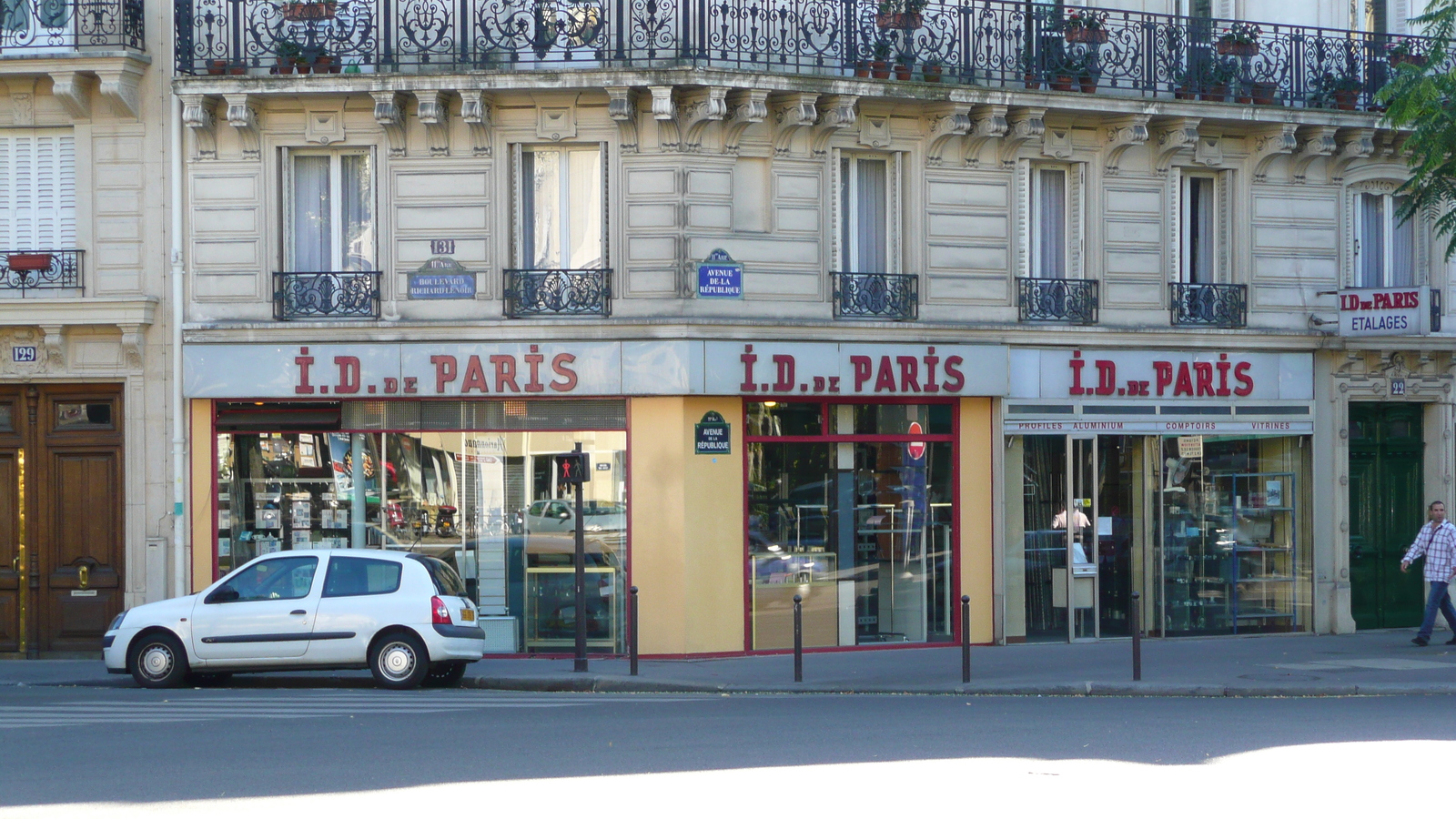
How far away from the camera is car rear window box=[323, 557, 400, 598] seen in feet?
49.5

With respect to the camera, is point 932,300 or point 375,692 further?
point 932,300

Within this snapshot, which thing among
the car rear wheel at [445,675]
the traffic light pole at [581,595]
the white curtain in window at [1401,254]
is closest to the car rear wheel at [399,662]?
the car rear wheel at [445,675]

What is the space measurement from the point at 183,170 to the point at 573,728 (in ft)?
31.4

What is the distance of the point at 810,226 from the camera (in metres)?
18.0

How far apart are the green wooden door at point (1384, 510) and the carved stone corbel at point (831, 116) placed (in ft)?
26.0

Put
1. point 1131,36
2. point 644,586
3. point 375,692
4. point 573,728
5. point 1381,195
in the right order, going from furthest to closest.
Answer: point 1381,195
point 1131,36
point 644,586
point 375,692
point 573,728

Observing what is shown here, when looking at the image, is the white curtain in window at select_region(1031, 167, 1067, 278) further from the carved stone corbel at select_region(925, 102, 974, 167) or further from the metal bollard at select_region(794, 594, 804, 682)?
the metal bollard at select_region(794, 594, 804, 682)

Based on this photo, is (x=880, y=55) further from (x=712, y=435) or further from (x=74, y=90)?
(x=74, y=90)

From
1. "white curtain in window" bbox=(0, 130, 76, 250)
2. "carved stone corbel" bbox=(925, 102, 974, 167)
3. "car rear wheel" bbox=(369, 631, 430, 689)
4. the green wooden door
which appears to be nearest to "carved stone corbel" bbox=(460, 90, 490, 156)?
"white curtain in window" bbox=(0, 130, 76, 250)

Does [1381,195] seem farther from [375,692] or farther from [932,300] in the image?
[375,692]

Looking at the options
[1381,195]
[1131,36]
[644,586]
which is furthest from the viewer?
[1381,195]

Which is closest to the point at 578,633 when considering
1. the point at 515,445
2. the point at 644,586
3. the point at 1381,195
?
the point at 644,586

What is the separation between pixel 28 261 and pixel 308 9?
171 inches

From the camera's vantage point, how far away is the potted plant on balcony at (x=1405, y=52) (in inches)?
781
